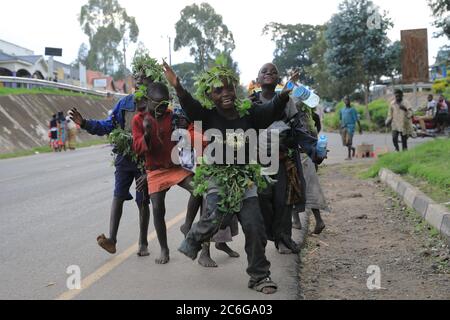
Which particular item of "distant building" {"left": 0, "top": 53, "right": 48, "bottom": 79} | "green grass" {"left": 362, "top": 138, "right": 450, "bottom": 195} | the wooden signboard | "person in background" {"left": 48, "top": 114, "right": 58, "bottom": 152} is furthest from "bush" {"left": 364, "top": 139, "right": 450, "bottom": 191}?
"distant building" {"left": 0, "top": 53, "right": 48, "bottom": 79}

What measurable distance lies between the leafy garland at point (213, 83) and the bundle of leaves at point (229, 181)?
49cm

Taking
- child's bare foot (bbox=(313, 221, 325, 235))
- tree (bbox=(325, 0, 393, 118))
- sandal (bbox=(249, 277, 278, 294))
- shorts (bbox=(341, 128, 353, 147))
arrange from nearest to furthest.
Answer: sandal (bbox=(249, 277, 278, 294)) → child's bare foot (bbox=(313, 221, 325, 235)) → shorts (bbox=(341, 128, 353, 147)) → tree (bbox=(325, 0, 393, 118))

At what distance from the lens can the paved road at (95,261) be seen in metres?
5.00

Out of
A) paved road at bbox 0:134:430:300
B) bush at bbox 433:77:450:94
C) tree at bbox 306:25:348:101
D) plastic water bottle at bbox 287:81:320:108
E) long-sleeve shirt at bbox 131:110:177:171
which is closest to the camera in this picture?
paved road at bbox 0:134:430:300

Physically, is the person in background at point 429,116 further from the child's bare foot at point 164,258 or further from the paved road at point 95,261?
the child's bare foot at point 164,258

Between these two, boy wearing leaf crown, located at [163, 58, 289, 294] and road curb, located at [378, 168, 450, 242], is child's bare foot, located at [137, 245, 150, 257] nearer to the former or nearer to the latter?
boy wearing leaf crown, located at [163, 58, 289, 294]

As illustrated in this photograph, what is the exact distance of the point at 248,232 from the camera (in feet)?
16.2

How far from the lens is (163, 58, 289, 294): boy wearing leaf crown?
494 cm

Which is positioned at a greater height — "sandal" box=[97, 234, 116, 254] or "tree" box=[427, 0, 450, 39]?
"tree" box=[427, 0, 450, 39]

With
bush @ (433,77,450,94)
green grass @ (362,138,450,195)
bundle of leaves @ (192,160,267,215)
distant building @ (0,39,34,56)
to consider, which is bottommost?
green grass @ (362,138,450,195)

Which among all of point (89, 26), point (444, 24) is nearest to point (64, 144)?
point (444, 24)

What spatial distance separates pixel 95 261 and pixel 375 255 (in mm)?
2784

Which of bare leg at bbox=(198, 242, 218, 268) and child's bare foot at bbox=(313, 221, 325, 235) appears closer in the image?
bare leg at bbox=(198, 242, 218, 268)

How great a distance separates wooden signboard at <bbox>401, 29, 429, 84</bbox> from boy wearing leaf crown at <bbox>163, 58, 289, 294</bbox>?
1905cm
